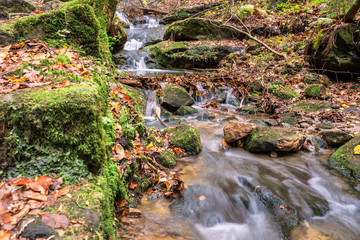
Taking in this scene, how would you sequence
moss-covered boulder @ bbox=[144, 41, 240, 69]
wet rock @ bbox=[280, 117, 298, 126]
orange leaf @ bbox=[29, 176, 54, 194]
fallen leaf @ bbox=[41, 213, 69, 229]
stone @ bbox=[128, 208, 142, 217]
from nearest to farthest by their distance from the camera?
fallen leaf @ bbox=[41, 213, 69, 229] < orange leaf @ bbox=[29, 176, 54, 194] < stone @ bbox=[128, 208, 142, 217] < wet rock @ bbox=[280, 117, 298, 126] < moss-covered boulder @ bbox=[144, 41, 240, 69]

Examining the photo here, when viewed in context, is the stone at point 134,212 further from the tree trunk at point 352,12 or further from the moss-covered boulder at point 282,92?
the tree trunk at point 352,12

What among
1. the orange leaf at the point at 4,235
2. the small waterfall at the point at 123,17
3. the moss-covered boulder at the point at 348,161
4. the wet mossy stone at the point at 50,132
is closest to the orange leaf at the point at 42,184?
the wet mossy stone at the point at 50,132

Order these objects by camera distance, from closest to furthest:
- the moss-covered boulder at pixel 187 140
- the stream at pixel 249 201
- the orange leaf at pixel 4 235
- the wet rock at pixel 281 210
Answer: the orange leaf at pixel 4 235, the stream at pixel 249 201, the wet rock at pixel 281 210, the moss-covered boulder at pixel 187 140

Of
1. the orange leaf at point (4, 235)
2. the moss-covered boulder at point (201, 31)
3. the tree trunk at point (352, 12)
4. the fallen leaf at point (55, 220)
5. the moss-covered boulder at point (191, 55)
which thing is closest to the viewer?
the orange leaf at point (4, 235)

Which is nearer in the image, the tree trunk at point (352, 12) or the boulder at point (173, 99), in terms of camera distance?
the boulder at point (173, 99)

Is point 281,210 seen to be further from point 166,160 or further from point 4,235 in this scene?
point 4,235

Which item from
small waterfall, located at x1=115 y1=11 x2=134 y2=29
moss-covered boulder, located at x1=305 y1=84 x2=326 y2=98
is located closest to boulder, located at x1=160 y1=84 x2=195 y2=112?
moss-covered boulder, located at x1=305 y1=84 x2=326 y2=98

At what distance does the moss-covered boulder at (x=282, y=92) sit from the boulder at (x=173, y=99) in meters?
3.64

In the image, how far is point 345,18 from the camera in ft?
29.8

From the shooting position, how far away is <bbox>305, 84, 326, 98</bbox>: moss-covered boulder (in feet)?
27.4

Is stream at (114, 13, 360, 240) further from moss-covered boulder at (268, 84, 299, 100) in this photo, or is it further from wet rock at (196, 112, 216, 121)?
moss-covered boulder at (268, 84, 299, 100)

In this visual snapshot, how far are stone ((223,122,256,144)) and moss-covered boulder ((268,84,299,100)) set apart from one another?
165 inches

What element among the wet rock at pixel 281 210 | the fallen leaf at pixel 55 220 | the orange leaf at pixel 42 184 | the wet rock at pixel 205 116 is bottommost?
the wet rock at pixel 205 116

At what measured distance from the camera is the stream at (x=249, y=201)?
281 centimetres
